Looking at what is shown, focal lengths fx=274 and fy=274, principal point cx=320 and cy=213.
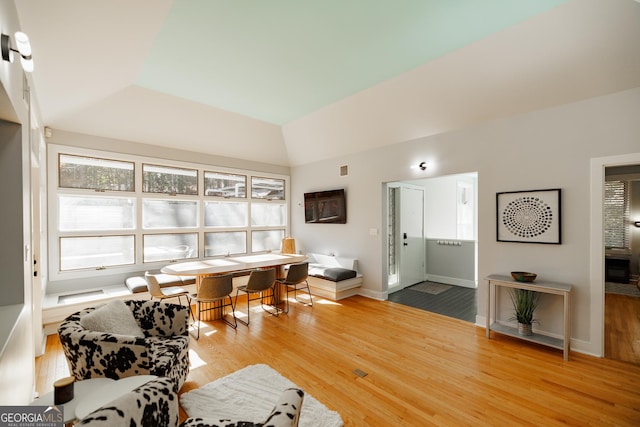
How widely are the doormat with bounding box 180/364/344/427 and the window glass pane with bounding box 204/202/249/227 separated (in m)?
3.51

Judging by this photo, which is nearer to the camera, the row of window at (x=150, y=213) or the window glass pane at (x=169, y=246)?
the row of window at (x=150, y=213)

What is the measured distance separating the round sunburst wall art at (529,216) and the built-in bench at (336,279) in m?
2.47

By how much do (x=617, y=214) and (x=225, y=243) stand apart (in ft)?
28.7

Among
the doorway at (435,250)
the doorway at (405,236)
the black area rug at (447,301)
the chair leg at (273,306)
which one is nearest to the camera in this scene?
the black area rug at (447,301)

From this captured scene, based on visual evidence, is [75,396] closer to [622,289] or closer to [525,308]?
[525,308]

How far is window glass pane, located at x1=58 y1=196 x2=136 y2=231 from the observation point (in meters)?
4.06

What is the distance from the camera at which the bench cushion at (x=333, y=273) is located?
488 cm

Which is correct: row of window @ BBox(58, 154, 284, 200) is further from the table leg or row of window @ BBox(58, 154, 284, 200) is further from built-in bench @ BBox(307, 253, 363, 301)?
the table leg

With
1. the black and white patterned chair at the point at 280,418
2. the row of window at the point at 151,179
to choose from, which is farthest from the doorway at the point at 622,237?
the row of window at the point at 151,179

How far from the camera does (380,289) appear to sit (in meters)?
4.97

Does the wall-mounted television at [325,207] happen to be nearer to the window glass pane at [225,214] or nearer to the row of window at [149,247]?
the row of window at [149,247]

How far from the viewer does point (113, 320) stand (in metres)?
2.18

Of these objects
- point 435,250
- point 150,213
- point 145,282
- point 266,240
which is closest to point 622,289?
point 435,250

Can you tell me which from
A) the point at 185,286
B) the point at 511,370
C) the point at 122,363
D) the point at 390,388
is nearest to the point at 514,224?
the point at 511,370
